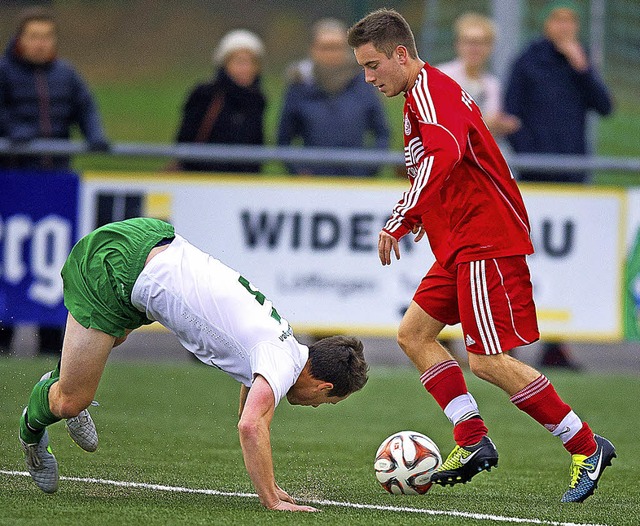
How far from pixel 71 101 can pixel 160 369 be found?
2.45 metres

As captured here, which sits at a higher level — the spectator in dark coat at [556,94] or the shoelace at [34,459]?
the spectator in dark coat at [556,94]

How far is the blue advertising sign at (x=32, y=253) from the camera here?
1120cm

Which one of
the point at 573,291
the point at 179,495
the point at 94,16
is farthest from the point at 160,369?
the point at 94,16

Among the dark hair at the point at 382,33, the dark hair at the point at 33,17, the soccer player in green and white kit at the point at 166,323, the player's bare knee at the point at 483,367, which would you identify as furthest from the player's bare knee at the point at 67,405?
the dark hair at the point at 33,17

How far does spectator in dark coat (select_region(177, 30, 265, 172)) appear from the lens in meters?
11.8

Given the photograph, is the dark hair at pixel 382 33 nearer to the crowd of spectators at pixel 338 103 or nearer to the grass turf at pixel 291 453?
the grass turf at pixel 291 453

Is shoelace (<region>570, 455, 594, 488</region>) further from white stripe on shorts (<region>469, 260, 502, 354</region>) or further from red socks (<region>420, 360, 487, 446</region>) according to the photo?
white stripe on shorts (<region>469, 260, 502, 354</region>)

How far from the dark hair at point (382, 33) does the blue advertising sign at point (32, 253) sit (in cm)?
544

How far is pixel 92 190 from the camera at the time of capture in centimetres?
1139

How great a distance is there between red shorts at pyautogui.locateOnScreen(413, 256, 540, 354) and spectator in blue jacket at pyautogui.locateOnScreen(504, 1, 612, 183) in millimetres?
5666

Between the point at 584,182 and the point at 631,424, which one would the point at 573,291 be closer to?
the point at 584,182

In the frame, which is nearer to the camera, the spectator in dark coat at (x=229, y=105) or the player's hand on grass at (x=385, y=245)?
the player's hand on grass at (x=385, y=245)

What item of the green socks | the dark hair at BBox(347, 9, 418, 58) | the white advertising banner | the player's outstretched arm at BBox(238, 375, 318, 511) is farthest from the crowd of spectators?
the player's outstretched arm at BBox(238, 375, 318, 511)

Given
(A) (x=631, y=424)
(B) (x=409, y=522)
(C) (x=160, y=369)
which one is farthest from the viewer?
(C) (x=160, y=369)
